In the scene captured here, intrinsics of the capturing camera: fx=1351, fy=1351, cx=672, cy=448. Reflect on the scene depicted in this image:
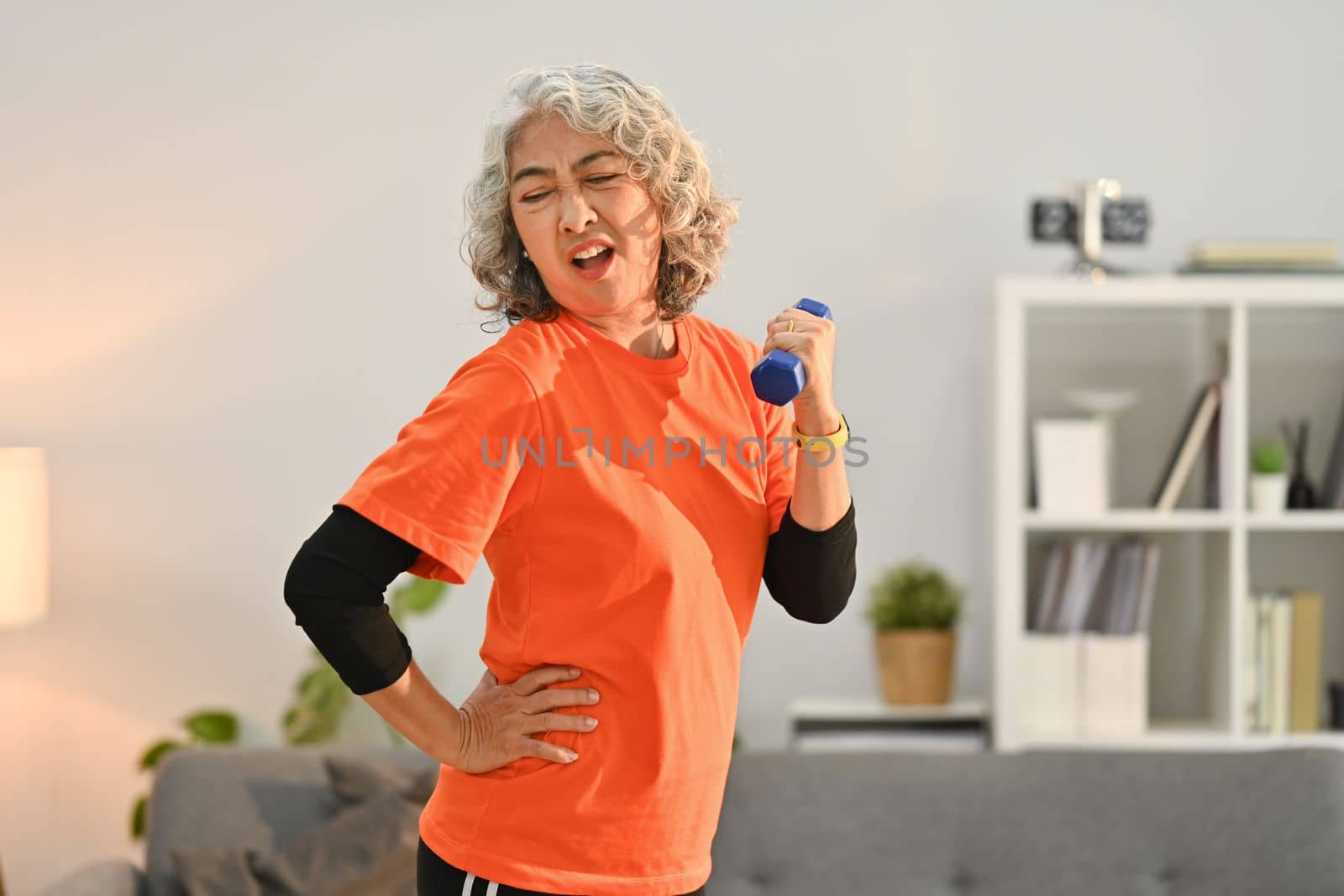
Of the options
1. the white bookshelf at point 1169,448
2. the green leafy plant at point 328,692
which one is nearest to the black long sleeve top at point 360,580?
the white bookshelf at point 1169,448

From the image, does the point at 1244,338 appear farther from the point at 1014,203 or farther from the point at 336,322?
the point at 336,322

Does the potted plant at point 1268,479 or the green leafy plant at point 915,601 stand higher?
the potted plant at point 1268,479

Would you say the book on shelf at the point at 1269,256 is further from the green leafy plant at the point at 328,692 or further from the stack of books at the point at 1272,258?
the green leafy plant at the point at 328,692

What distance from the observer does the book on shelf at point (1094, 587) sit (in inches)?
113

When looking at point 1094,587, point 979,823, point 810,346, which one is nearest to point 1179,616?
point 1094,587

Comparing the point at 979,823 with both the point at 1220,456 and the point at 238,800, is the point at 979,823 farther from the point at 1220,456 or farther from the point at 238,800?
the point at 238,800

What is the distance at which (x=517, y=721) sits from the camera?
111 cm

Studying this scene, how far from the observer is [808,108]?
125 inches

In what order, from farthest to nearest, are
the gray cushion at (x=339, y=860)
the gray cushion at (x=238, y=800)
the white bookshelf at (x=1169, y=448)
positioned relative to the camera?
the white bookshelf at (x=1169, y=448), the gray cushion at (x=238, y=800), the gray cushion at (x=339, y=860)

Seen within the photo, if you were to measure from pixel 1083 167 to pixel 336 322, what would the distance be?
5.94 feet

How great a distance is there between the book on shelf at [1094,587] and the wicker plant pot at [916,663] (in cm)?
20

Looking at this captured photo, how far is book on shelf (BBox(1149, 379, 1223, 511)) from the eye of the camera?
2.84 metres

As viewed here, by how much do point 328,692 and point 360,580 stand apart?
2.09 meters

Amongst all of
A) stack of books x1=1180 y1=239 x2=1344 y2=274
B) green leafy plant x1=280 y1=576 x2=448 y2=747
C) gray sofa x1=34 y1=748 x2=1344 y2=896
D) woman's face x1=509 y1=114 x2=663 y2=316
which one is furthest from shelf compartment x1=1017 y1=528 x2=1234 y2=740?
woman's face x1=509 y1=114 x2=663 y2=316
